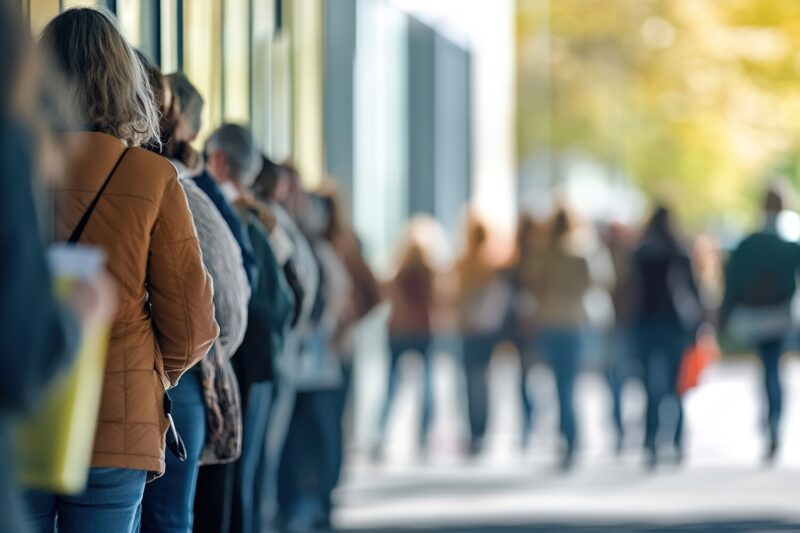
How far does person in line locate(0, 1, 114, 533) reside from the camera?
3043 mm

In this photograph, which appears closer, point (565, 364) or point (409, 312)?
point (565, 364)

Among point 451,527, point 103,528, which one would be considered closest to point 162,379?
point 103,528

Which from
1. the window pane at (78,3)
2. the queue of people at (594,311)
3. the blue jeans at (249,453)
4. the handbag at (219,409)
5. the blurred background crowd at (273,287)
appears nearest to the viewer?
the blurred background crowd at (273,287)

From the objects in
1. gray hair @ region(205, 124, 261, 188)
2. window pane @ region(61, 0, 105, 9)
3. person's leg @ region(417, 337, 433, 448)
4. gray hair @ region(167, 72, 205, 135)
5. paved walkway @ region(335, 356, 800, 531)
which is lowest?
paved walkway @ region(335, 356, 800, 531)

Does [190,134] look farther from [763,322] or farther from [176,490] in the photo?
[763,322]

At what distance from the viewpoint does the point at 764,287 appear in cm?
1280

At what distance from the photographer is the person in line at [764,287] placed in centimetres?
1270

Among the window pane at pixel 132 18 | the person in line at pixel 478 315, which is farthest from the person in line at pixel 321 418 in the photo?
the person in line at pixel 478 315

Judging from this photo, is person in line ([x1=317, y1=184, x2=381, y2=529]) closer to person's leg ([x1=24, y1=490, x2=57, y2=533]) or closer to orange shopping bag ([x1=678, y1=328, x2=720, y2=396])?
orange shopping bag ([x1=678, y1=328, x2=720, y2=396])

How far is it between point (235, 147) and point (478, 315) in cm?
712

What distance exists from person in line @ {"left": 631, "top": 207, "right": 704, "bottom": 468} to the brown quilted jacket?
27.8ft

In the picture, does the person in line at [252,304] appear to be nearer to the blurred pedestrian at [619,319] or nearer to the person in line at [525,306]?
the blurred pedestrian at [619,319]

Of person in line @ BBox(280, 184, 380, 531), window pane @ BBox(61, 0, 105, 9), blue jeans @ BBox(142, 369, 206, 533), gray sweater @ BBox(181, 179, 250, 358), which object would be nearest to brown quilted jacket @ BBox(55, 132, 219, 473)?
blue jeans @ BBox(142, 369, 206, 533)

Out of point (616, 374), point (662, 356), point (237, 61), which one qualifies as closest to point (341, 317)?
point (237, 61)
